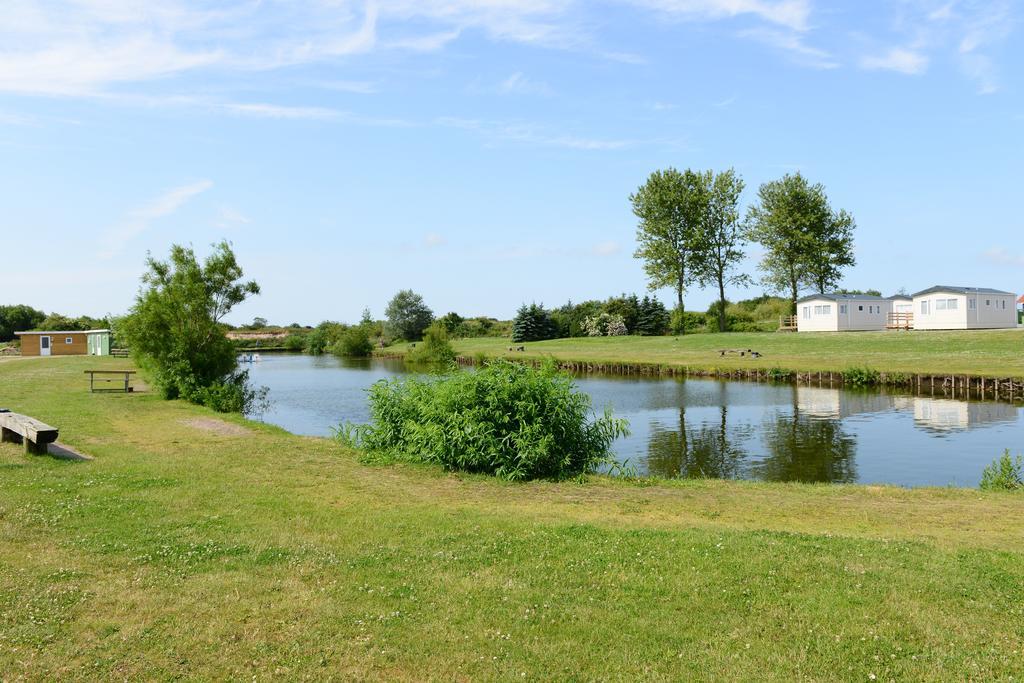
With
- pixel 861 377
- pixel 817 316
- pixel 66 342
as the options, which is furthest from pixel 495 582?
pixel 66 342

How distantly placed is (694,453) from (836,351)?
124 feet

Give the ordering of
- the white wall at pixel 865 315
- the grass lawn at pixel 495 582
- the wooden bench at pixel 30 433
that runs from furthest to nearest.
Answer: the white wall at pixel 865 315, the wooden bench at pixel 30 433, the grass lawn at pixel 495 582

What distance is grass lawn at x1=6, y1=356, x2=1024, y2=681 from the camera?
18.6ft

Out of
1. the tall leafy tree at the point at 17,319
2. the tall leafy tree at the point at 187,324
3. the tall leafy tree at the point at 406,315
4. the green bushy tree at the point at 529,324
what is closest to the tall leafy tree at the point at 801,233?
the green bushy tree at the point at 529,324

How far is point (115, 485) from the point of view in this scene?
37.8 ft

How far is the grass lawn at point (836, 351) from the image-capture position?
4178 centimetres

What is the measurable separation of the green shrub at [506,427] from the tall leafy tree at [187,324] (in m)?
A: 18.4

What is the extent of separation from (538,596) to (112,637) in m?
3.66

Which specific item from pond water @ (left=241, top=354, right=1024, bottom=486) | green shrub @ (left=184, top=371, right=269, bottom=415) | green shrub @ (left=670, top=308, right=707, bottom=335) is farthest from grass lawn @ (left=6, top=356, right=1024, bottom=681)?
green shrub @ (left=670, top=308, right=707, bottom=335)

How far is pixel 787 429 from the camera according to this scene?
25.5m

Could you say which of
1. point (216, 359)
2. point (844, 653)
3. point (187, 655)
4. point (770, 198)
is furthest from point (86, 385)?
point (770, 198)

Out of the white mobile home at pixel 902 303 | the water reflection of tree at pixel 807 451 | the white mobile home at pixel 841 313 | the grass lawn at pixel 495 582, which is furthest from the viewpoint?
the white mobile home at pixel 902 303

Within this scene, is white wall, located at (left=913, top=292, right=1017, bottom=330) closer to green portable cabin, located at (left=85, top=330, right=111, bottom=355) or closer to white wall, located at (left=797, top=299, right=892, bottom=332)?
white wall, located at (left=797, top=299, right=892, bottom=332)

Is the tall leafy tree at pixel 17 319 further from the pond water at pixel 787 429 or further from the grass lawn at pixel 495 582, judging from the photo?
the grass lawn at pixel 495 582
